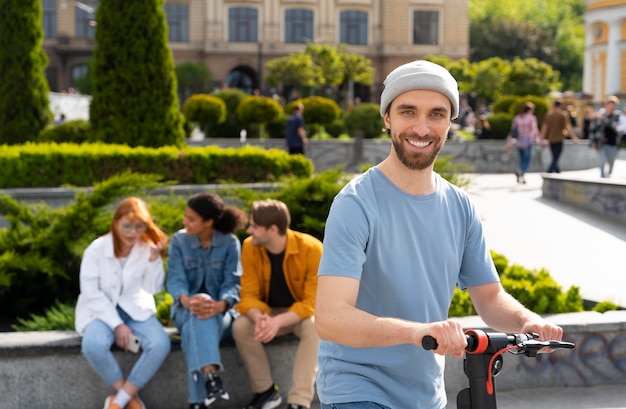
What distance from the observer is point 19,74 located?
1797 centimetres

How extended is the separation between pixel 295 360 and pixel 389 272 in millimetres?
3000

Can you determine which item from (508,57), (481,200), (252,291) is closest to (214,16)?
(508,57)

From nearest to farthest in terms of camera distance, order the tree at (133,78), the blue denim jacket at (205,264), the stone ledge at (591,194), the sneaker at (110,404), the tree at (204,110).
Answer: the sneaker at (110,404), the blue denim jacket at (205,264), the stone ledge at (591,194), the tree at (133,78), the tree at (204,110)

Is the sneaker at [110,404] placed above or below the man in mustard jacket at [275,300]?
below

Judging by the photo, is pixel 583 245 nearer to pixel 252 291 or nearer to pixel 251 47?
pixel 252 291

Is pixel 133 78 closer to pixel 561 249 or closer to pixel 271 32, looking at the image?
pixel 561 249

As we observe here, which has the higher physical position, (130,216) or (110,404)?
(130,216)

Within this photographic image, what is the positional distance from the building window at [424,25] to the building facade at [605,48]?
9.60 metres

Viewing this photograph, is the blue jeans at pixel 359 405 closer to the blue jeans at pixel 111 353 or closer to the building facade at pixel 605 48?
the blue jeans at pixel 111 353

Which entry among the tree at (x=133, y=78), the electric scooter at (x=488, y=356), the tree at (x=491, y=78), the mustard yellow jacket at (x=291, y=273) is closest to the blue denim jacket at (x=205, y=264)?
the mustard yellow jacket at (x=291, y=273)

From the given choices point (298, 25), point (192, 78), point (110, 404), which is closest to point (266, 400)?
point (110, 404)

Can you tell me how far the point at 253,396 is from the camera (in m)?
5.46

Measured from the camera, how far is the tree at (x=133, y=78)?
45.7 feet

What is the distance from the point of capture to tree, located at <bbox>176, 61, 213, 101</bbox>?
53781 mm
